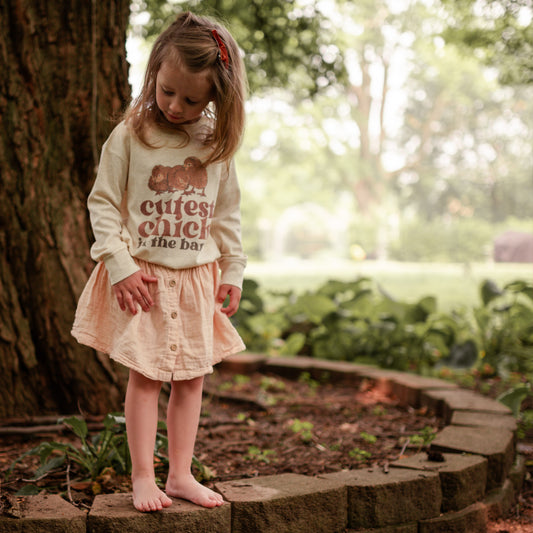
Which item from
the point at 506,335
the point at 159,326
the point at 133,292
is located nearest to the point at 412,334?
the point at 506,335

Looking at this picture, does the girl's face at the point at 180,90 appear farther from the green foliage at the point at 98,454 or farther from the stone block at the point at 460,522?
the stone block at the point at 460,522

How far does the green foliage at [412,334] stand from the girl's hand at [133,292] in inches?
109

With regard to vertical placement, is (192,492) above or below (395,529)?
above

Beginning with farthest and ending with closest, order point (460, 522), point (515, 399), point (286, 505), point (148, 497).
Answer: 1. point (515, 399)
2. point (460, 522)
3. point (286, 505)
4. point (148, 497)

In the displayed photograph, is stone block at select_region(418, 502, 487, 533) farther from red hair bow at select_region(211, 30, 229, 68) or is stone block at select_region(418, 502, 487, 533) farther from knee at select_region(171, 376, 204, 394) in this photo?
red hair bow at select_region(211, 30, 229, 68)

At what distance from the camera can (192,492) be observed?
184 cm

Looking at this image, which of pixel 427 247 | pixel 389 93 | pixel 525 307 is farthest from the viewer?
pixel 389 93

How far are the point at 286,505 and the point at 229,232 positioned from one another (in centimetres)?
85

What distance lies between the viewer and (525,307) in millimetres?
4562

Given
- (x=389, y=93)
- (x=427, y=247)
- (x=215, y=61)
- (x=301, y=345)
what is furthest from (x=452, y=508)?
(x=389, y=93)

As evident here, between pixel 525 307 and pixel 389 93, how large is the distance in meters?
19.4

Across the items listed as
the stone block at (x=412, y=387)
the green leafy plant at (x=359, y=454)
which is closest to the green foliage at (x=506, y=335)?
the stone block at (x=412, y=387)

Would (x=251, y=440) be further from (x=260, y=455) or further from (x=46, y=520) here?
(x=46, y=520)

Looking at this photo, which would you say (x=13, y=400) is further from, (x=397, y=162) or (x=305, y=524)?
(x=397, y=162)
